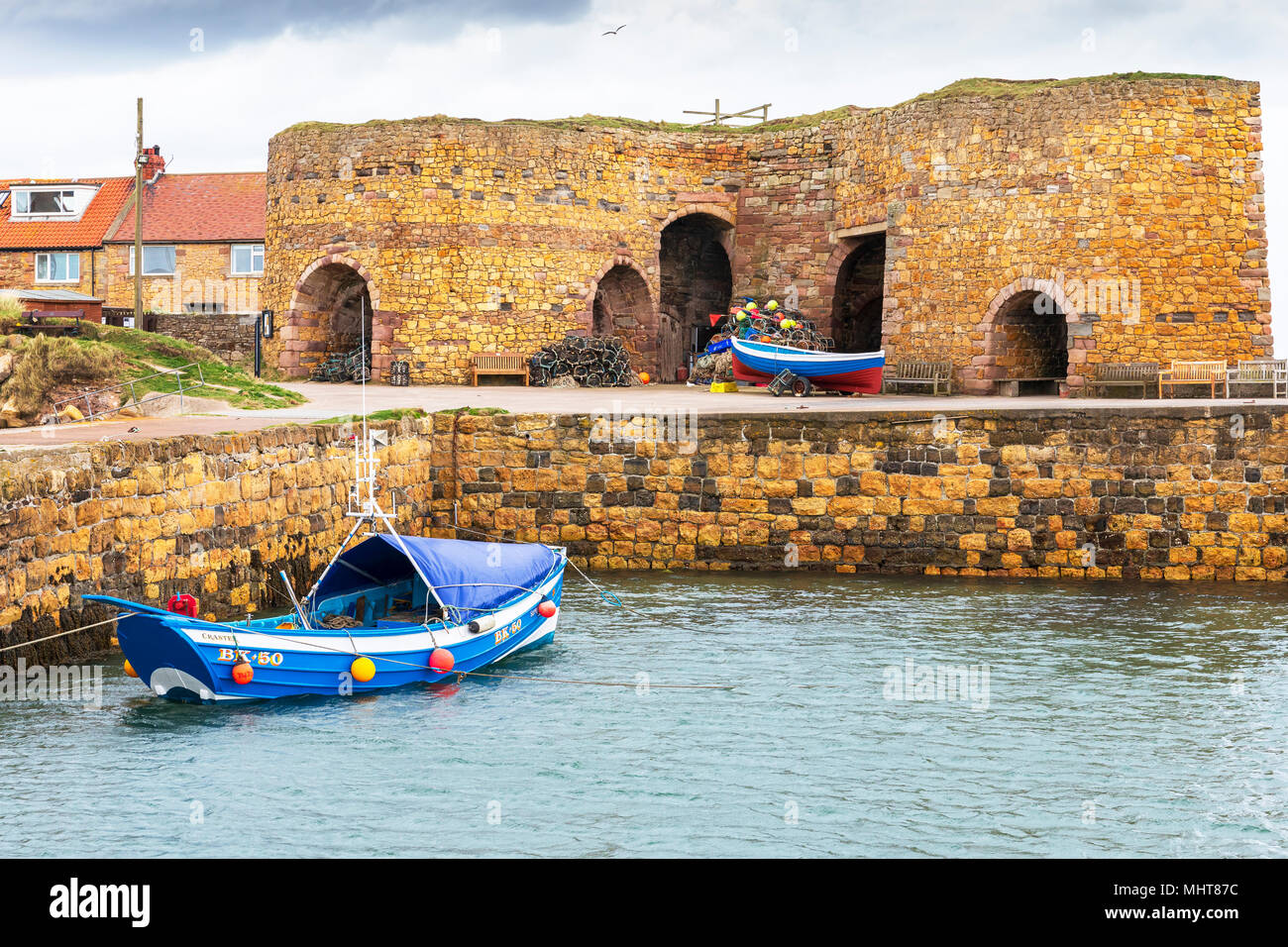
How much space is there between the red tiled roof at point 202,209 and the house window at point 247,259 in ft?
0.95

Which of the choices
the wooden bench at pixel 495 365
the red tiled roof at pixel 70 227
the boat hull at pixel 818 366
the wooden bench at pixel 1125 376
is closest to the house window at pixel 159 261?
Answer: the red tiled roof at pixel 70 227

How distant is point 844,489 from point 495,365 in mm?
10787

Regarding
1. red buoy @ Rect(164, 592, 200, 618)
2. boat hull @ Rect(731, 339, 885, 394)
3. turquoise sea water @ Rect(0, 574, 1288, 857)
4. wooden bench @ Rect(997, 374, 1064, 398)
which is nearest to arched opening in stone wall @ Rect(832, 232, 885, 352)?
boat hull @ Rect(731, 339, 885, 394)

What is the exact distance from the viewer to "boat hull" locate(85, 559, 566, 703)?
475 inches

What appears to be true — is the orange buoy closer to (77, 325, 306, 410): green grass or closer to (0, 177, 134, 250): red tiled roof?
(77, 325, 306, 410): green grass

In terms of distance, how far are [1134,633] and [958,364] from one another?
11360 millimetres

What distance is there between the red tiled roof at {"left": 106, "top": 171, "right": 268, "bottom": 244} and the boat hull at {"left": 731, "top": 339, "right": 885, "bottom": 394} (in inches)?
799

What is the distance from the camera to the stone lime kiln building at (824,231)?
24.7 meters

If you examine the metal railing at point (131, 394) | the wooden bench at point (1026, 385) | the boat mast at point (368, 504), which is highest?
the wooden bench at point (1026, 385)

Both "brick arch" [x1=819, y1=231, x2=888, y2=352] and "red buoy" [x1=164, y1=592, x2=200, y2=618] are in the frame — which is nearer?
"red buoy" [x1=164, y1=592, x2=200, y2=618]

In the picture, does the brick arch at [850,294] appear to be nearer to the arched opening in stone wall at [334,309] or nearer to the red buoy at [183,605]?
the arched opening in stone wall at [334,309]

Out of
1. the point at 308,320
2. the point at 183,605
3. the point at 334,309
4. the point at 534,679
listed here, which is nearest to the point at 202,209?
Answer: the point at 334,309

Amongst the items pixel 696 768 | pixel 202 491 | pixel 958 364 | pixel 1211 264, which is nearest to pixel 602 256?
pixel 958 364
